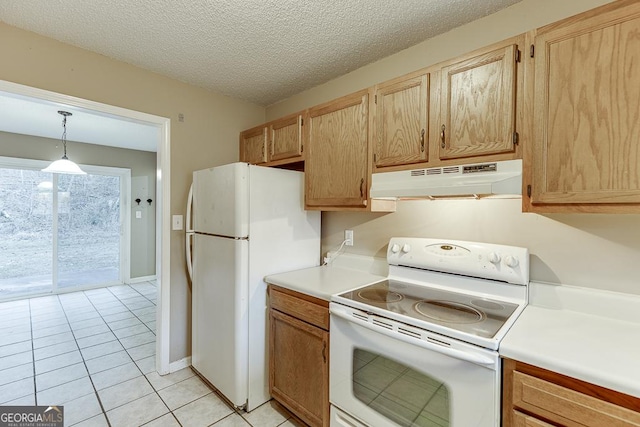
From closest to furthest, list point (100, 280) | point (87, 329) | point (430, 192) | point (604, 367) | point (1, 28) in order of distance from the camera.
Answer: point (604, 367) < point (430, 192) < point (1, 28) < point (87, 329) < point (100, 280)

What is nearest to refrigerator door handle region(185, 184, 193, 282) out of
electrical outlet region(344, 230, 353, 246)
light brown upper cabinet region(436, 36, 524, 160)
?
electrical outlet region(344, 230, 353, 246)

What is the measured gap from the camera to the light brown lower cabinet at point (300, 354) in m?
1.65

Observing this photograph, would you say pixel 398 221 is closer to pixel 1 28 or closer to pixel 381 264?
pixel 381 264

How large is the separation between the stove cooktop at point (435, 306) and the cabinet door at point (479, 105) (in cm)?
75

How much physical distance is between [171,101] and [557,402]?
2.95 meters

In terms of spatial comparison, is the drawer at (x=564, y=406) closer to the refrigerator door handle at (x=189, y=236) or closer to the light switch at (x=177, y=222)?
the refrigerator door handle at (x=189, y=236)

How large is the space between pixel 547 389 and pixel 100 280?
20.0 ft

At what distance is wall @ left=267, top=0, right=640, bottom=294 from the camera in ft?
4.21

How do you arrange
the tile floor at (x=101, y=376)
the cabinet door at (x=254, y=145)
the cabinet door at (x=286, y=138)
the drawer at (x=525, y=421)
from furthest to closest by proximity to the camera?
the cabinet door at (x=254, y=145) < the cabinet door at (x=286, y=138) < the tile floor at (x=101, y=376) < the drawer at (x=525, y=421)

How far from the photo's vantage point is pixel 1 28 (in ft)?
5.58

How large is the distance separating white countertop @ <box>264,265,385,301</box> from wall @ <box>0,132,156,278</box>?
4.43 metres

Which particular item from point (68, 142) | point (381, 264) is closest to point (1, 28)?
point (381, 264)

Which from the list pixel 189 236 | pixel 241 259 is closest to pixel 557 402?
Answer: pixel 241 259

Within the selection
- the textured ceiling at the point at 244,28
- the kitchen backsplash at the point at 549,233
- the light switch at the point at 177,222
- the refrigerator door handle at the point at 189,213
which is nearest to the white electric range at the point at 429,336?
the kitchen backsplash at the point at 549,233
